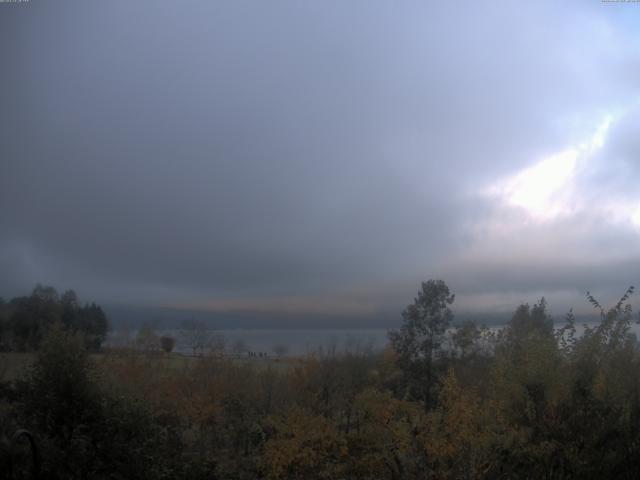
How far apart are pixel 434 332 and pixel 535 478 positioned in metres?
28.1

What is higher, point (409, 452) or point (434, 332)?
point (434, 332)

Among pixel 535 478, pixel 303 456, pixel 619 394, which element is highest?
pixel 619 394

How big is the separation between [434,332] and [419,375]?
3068mm

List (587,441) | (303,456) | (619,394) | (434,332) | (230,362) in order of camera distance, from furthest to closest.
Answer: (434,332), (230,362), (303,456), (619,394), (587,441)

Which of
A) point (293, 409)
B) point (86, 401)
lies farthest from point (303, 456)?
point (86, 401)

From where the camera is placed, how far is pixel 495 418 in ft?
43.0

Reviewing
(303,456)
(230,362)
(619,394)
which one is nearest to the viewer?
(619,394)

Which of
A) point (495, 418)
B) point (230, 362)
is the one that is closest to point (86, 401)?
point (495, 418)

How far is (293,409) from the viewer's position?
66.7 feet

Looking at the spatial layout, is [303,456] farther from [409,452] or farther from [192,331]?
[192,331]

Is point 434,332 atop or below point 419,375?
atop

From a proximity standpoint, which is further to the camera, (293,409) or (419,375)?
(419,375)

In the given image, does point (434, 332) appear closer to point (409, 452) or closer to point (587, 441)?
point (409, 452)

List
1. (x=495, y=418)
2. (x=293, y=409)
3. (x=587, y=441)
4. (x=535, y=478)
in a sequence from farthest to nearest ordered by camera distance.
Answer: (x=293, y=409), (x=495, y=418), (x=587, y=441), (x=535, y=478)
